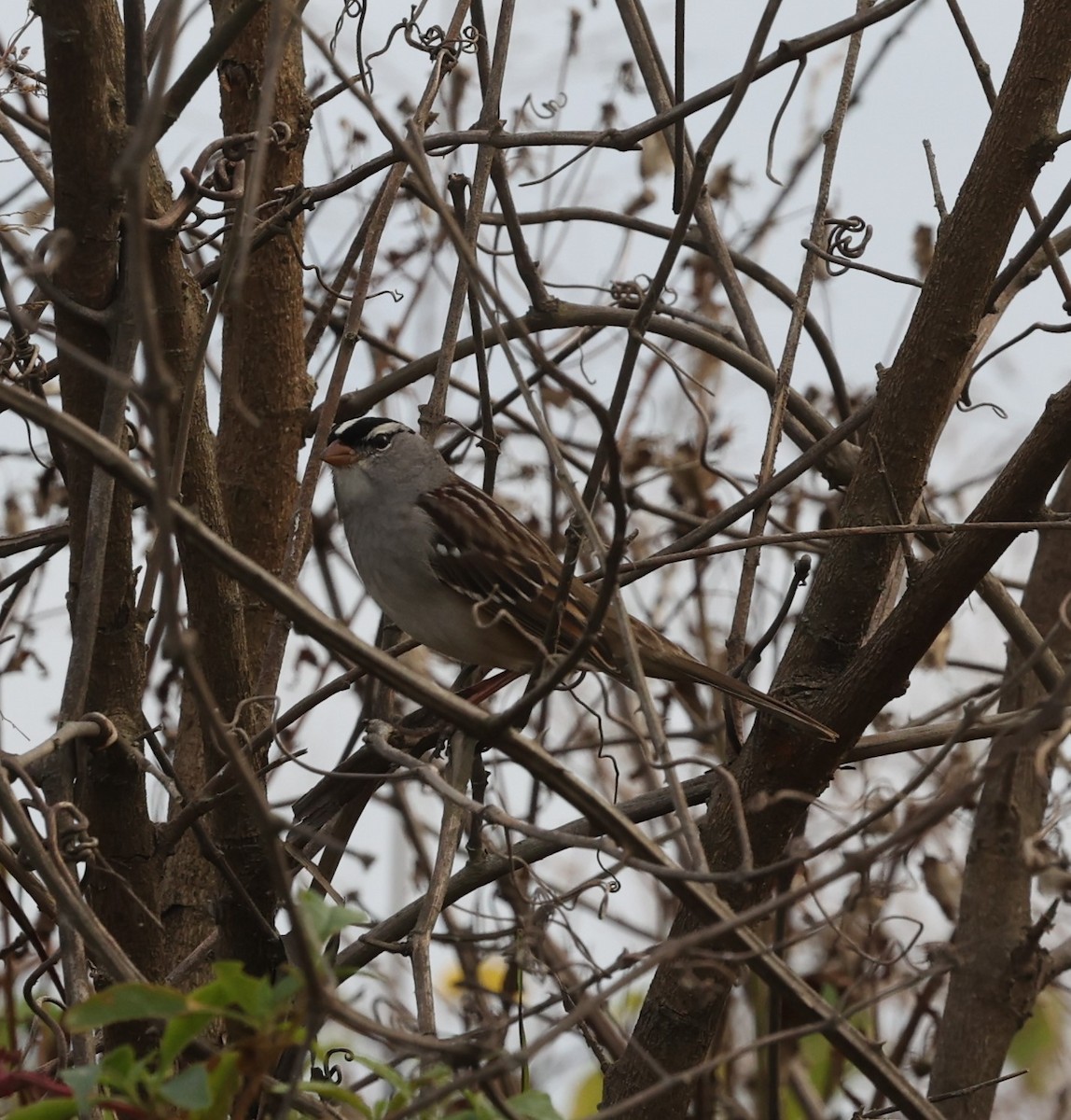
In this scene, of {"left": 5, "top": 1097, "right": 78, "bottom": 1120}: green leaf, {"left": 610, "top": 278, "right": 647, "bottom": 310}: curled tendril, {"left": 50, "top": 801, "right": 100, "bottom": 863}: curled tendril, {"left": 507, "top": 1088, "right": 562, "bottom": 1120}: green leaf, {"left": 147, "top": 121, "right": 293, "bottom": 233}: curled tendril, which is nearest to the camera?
{"left": 5, "top": 1097, "right": 78, "bottom": 1120}: green leaf

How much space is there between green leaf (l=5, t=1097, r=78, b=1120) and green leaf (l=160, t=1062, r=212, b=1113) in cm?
13

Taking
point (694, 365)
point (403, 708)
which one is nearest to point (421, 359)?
point (403, 708)

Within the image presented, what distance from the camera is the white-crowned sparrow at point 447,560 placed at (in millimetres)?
3670

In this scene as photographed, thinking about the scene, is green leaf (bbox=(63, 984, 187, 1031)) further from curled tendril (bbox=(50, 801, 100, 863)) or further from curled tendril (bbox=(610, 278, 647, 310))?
curled tendril (bbox=(610, 278, 647, 310))

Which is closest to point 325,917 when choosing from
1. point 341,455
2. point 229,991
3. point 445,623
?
point 229,991

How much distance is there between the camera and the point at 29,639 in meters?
3.54

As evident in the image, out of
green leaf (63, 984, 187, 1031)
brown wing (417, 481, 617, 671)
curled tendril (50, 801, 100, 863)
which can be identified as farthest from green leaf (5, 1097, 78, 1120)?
brown wing (417, 481, 617, 671)

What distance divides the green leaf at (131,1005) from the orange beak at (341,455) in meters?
2.76

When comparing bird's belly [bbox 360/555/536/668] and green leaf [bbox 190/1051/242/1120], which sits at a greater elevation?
bird's belly [bbox 360/555/536/668]

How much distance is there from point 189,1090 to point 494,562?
264cm

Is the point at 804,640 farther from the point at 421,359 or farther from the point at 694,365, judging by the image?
the point at 694,365

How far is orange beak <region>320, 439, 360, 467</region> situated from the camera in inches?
156

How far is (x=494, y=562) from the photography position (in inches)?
149

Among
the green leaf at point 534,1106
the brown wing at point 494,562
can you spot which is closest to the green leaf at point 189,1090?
the green leaf at point 534,1106
